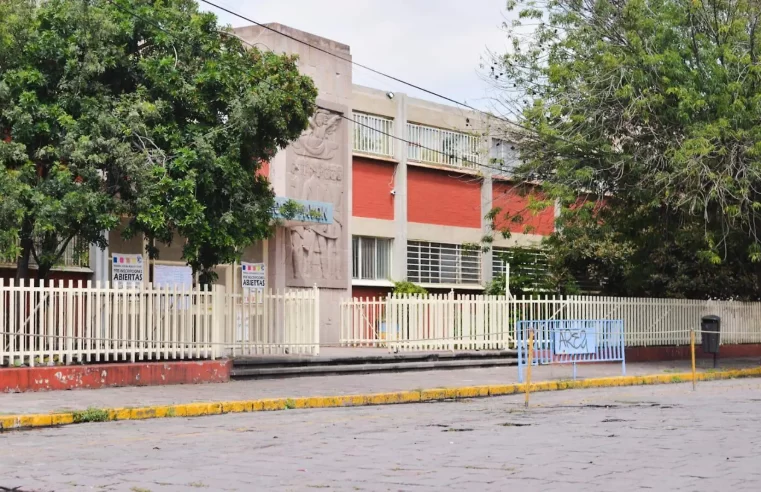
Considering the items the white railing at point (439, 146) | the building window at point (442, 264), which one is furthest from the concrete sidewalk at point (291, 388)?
the white railing at point (439, 146)

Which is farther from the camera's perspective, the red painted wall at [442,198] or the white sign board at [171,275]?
the red painted wall at [442,198]

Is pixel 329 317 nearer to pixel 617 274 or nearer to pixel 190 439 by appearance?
pixel 617 274

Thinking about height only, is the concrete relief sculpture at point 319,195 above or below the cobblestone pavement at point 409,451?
above

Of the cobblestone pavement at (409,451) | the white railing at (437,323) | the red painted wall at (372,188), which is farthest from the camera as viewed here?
the red painted wall at (372,188)

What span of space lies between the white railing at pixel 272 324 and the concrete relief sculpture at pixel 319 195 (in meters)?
5.96

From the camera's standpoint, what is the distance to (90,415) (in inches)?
539

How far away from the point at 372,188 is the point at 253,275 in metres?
6.23

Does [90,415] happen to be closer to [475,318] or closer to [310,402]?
[310,402]

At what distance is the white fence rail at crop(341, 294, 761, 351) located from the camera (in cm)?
2528

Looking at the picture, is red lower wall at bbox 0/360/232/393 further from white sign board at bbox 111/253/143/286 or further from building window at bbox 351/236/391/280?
building window at bbox 351/236/391/280

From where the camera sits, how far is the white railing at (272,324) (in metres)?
19.9

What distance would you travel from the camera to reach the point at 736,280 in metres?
32.9

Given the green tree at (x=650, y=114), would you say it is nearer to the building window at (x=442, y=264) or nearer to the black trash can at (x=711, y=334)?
the black trash can at (x=711, y=334)

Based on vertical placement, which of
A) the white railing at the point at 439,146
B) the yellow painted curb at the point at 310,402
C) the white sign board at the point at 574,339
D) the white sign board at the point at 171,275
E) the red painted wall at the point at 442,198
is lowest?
the yellow painted curb at the point at 310,402
